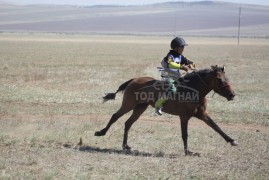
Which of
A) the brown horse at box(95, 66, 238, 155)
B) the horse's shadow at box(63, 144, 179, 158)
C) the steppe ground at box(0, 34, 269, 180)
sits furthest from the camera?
the brown horse at box(95, 66, 238, 155)

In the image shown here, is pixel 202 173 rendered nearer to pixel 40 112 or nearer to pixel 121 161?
pixel 121 161

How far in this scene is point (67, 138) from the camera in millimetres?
11000

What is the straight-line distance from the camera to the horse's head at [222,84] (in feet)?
31.9

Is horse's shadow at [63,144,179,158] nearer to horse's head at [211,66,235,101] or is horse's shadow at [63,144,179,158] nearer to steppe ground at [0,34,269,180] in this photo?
steppe ground at [0,34,269,180]

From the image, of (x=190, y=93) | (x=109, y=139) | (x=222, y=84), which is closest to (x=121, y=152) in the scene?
(x=109, y=139)

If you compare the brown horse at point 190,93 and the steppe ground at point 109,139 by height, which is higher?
the brown horse at point 190,93

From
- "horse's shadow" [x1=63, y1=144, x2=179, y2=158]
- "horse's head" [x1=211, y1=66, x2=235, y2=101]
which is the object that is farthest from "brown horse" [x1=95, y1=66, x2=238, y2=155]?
"horse's shadow" [x1=63, y1=144, x2=179, y2=158]

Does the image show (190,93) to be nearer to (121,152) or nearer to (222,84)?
(222,84)

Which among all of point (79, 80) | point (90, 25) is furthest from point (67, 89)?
point (90, 25)

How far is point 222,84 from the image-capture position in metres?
9.77

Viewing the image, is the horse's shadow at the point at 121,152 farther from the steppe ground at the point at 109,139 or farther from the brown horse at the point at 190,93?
the brown horse at the point at 190,93

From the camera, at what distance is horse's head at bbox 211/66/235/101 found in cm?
971

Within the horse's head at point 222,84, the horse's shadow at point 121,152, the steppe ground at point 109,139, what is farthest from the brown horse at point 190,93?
the steppe ground at point 109,139

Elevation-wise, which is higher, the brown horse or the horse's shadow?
the brown horse
